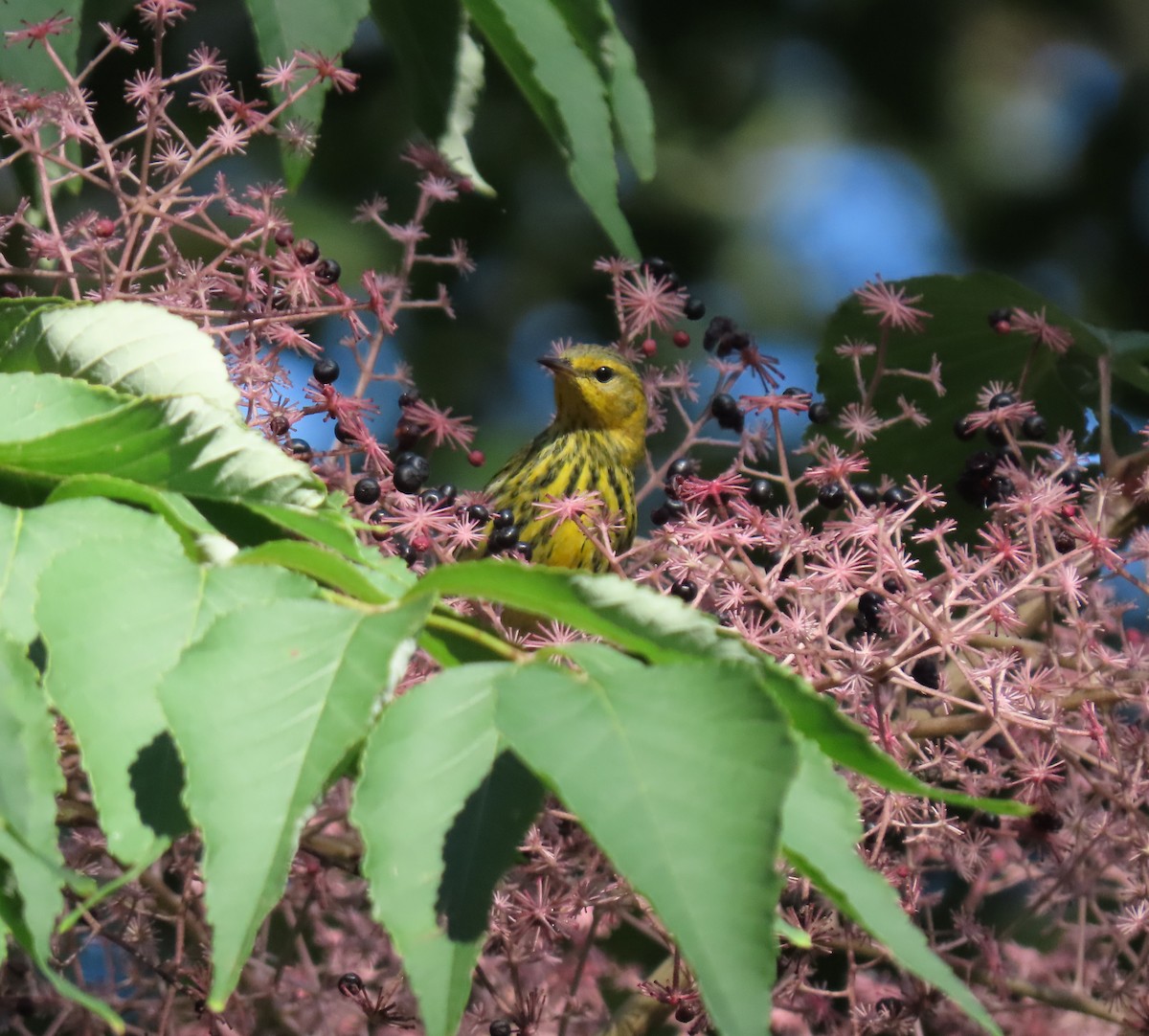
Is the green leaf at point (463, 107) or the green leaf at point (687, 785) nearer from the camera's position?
the green leaf at point (687, 785)

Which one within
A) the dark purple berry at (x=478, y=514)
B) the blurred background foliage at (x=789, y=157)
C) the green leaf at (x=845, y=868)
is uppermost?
the green leaf at (x=845, y=868)

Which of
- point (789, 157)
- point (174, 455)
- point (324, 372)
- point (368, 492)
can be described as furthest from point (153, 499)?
point (789, 157)

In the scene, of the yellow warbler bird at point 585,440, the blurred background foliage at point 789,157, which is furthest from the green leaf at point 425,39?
the blurred background foliage at point 789,157

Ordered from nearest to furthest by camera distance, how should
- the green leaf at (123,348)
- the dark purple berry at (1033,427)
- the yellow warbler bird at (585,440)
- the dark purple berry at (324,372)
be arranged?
the green leaf at (123,348), the dark purple berry at (324,372), the dark purple berry at (1033,427), the yellow warbler bird at (585,440)

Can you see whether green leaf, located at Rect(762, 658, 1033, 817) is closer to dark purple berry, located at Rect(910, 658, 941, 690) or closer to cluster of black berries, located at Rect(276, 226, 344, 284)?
dark purple berry, located at Rect(910, 658, 941, 690)

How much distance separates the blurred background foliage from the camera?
6.05 metres

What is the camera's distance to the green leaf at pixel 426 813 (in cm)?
84

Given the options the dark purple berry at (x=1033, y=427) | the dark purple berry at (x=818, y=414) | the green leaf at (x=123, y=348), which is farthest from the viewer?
the dark purple berry at (x=818, y=414)

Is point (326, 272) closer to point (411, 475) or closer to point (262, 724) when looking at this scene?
point (411, 475)

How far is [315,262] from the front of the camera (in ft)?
6.24

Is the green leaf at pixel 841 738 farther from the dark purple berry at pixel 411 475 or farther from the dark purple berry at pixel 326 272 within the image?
the dark purple berry at pixel 326 272

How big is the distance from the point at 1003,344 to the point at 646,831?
1.82 meters

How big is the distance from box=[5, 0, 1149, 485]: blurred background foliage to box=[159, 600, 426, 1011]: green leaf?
5036 millimetres

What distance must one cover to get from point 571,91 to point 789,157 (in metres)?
4.94
